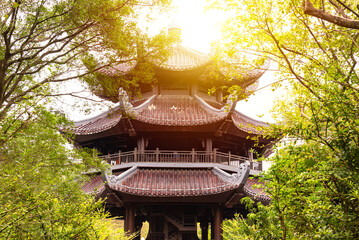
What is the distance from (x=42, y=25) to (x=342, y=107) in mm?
5636

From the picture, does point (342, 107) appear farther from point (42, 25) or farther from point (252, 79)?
point (252, 79)

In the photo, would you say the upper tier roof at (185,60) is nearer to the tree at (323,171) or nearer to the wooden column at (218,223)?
the wooden column at (218,223)

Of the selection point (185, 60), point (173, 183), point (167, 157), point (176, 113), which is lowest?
point (173, 183)

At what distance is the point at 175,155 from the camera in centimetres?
1516

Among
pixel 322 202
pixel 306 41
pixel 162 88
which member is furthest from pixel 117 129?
pixel 322 202

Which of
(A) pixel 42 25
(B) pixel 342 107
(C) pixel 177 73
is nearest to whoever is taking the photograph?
(B) pixel 342 107

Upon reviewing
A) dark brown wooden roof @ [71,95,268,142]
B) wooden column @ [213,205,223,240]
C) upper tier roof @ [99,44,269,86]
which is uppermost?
upper tier roof @ [99,44,269,86]

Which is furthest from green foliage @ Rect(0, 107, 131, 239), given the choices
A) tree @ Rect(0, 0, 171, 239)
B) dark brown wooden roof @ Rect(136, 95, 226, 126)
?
dark brown wooden roof @ Rect(136, 95, 226, 126)

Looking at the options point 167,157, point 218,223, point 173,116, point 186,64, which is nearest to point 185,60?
point 186,64

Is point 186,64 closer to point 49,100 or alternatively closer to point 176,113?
point 176,113

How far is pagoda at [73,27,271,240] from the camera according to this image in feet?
41.8

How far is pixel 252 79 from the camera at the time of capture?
16.5 meters

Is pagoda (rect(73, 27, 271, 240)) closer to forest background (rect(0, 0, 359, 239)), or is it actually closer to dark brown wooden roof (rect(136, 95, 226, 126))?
dark brown wooden roof (rect(136, 95, 226, 126))

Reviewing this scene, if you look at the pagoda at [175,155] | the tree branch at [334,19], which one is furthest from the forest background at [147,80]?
the pagoda at [175,155]
